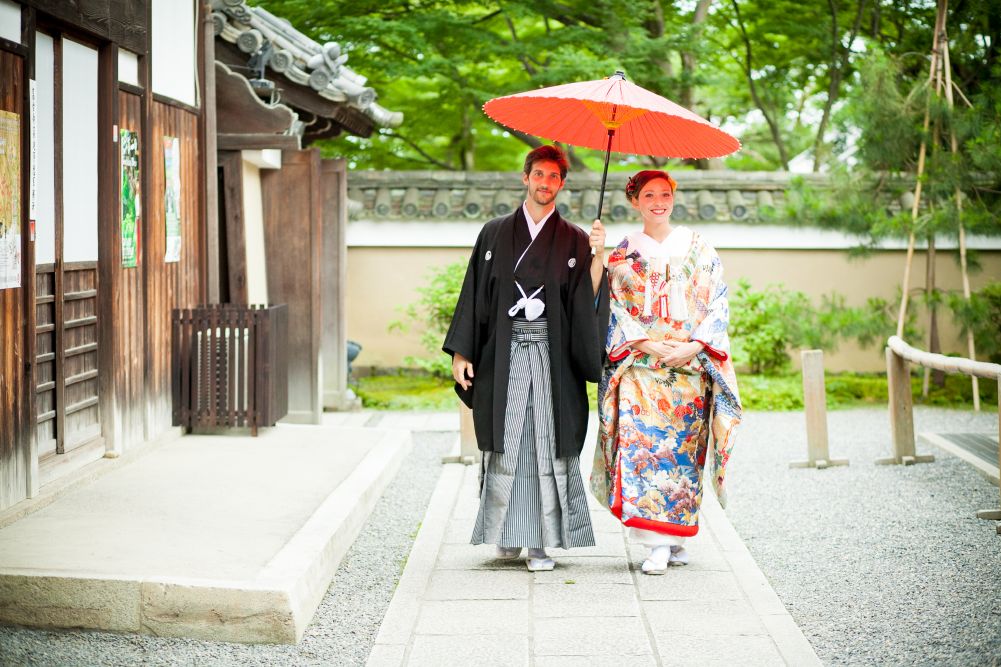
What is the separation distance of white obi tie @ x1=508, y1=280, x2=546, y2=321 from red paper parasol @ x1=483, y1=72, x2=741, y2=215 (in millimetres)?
527

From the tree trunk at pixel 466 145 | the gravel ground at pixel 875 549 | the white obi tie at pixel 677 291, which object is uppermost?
the tree trunk at pixel 466 145

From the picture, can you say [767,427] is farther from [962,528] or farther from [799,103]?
[799,103]

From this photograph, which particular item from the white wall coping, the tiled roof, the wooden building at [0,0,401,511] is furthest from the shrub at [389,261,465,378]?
the wooden building at [0,0,401,511]

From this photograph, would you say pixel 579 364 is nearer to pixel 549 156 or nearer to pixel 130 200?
pixel 549 156

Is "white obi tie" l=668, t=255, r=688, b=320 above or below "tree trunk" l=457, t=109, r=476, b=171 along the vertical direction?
below

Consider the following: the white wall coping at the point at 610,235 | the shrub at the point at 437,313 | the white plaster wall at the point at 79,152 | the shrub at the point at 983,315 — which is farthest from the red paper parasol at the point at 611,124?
the white wall coping at the point at 610,235

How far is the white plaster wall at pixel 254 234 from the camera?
9.54 m

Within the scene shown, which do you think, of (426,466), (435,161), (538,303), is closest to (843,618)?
(538,303)

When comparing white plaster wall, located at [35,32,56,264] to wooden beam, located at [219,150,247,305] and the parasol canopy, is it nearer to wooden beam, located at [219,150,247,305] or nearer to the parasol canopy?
the parasol canopy

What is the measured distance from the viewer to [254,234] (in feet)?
32.3

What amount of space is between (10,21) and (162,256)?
2.52 m

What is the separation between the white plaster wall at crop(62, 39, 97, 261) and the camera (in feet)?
20.6

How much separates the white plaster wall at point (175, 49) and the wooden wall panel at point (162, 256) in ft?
0.46

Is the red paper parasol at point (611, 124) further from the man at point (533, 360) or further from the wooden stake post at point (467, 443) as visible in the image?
the wooden stake post at point (467, 443)
